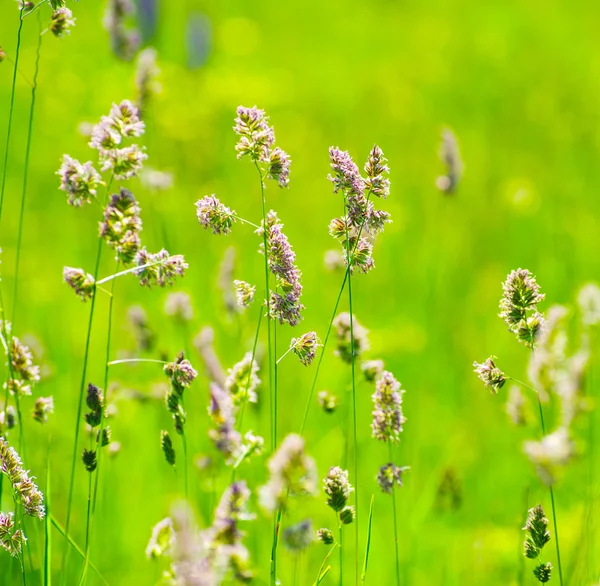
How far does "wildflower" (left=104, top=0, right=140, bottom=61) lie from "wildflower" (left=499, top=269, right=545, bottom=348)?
10.4 feet

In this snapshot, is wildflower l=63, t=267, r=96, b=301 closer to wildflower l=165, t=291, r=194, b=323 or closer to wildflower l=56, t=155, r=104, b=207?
wildflower l=56, t=155, r=104, b=207

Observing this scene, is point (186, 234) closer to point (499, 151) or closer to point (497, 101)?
point (499, 151)

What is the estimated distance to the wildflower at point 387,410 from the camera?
172 centimetres

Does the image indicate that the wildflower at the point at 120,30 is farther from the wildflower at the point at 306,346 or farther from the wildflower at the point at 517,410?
the wildflower at the point at 306,346

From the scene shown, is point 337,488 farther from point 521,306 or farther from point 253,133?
point 253,133

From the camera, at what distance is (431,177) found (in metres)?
6.91

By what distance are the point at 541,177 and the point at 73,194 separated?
19.8ft

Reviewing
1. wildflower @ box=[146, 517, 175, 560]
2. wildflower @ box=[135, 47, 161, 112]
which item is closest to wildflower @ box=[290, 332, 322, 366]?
wildflower @ box=[146, 517, 175, 560]

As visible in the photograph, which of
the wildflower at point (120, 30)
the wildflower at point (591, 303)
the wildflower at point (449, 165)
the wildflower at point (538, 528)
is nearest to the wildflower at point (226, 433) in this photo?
the wildflower at point (538, 528)

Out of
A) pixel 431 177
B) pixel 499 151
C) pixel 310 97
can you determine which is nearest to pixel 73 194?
pixel 431 177

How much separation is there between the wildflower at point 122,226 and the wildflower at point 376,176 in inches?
20.2

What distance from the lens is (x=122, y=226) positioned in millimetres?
1475

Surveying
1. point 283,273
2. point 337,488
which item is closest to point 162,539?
point 337,488

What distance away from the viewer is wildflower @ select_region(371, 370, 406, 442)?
1717 millimetres
